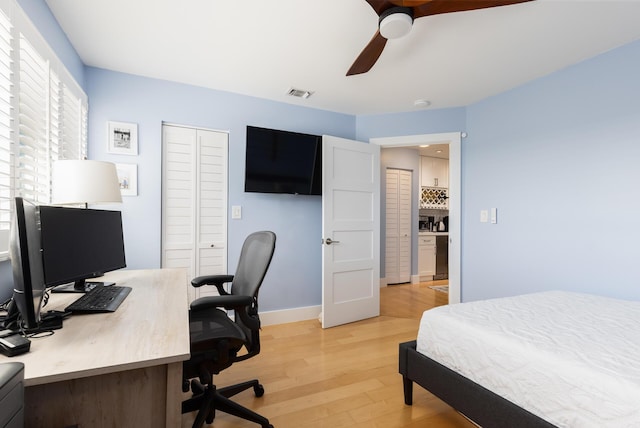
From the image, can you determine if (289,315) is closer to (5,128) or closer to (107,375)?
(107,375)

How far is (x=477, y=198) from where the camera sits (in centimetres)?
338

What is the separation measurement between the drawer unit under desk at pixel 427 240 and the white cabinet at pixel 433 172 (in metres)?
1.01

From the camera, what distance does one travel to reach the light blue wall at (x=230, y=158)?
2.69 meters

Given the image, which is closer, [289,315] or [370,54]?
[370,54]

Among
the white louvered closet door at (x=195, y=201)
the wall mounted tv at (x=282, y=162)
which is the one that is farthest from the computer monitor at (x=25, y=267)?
the wall mounted tv at (x=282, y=162)

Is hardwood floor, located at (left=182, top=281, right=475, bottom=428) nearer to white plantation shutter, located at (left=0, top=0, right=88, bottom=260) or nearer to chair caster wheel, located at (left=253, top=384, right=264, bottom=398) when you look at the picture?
chair caster wheel, located at (left=253, top=384, right=264, bottom=398)

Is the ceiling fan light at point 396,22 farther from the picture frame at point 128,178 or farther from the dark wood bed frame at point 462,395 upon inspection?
the picture frame at point 128,178

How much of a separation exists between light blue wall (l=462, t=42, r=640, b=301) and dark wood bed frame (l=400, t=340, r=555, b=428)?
1.70 m

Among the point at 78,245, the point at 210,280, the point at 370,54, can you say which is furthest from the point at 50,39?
the point at 370,54

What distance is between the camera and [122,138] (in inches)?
106

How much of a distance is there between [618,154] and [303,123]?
109 inches

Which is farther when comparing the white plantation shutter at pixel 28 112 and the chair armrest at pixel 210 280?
the chair armrest at pixel 210 280

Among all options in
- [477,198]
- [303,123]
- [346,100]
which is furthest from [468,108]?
[303,123]

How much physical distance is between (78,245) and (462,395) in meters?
2.00
